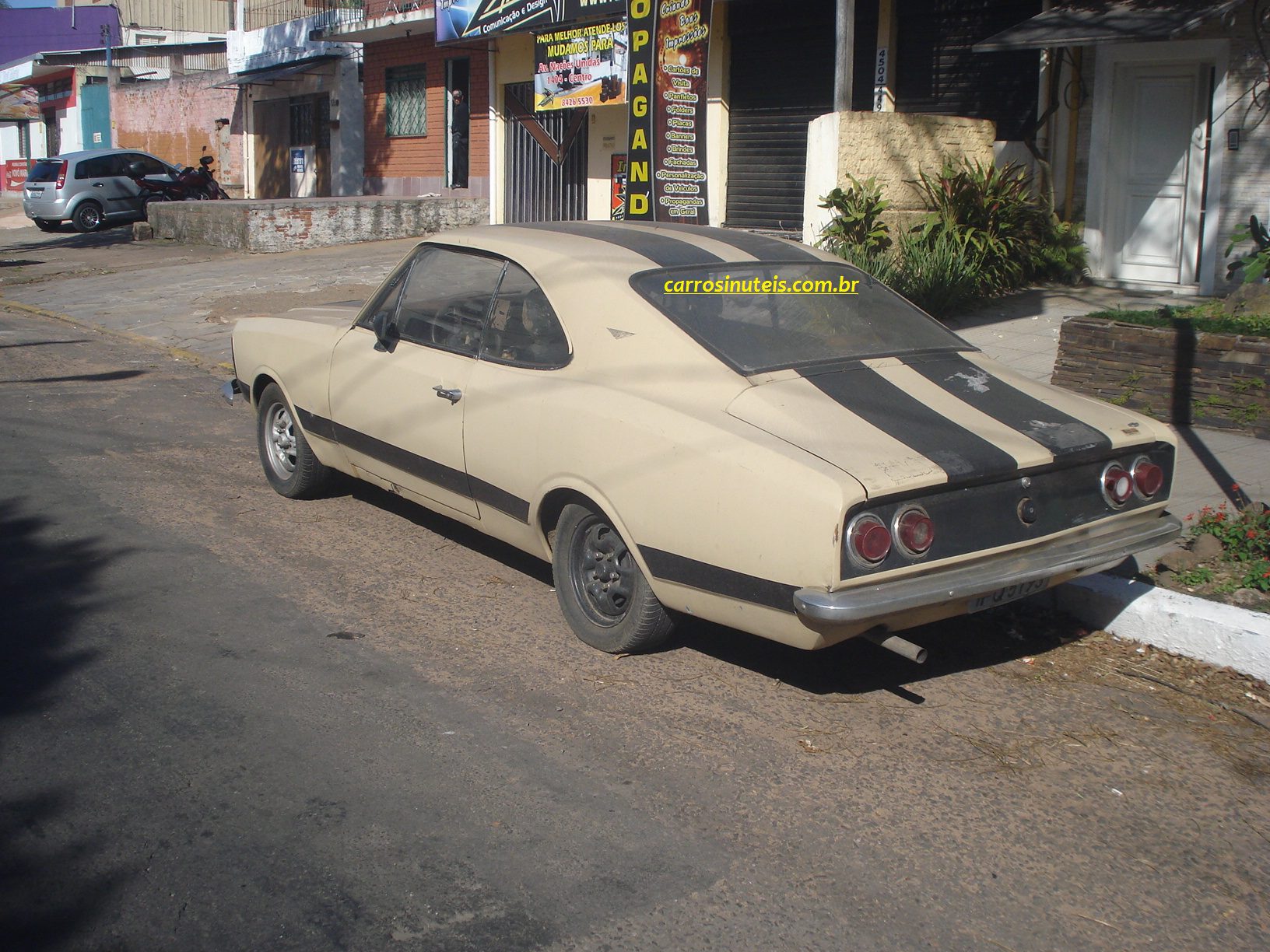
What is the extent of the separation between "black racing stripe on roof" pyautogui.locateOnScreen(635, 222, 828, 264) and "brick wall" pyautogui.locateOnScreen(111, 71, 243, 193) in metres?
28.4

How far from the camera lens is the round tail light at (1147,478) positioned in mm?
4570

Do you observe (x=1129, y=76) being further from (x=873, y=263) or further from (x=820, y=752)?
(x=820, y=752)

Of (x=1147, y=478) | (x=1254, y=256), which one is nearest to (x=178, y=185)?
(x=1254, y=256)

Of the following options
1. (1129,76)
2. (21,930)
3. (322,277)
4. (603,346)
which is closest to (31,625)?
(21,930)

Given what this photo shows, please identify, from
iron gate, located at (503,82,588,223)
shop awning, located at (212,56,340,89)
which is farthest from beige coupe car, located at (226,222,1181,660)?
shop awning, located at (212,56,340,89)

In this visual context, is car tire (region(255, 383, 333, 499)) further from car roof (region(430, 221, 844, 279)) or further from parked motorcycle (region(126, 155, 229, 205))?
parked motorcycle (region(126, 155, 229, 205))

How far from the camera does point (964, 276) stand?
35.2 ft

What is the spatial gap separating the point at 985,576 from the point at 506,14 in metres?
16.7

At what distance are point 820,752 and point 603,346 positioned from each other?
1757 mm

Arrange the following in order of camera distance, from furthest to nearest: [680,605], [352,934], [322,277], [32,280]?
[32,280] → [322,277] → [680,605] → [352,934]

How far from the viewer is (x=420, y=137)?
23734mm

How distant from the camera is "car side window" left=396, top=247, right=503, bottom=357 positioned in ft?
17.5

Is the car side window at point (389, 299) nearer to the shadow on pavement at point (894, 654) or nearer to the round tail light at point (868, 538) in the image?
the shadow on pavement at point (894, 654)

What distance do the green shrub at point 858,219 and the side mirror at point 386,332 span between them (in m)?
6.39
